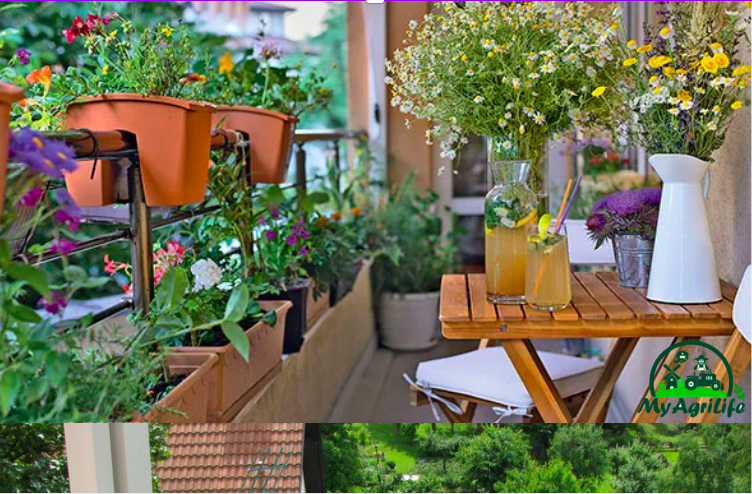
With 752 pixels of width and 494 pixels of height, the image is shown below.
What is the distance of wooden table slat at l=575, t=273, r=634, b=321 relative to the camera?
154 cm

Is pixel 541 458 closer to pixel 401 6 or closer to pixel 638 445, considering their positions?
pixel 638 445

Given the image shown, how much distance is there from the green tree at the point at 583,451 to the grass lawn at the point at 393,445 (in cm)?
24

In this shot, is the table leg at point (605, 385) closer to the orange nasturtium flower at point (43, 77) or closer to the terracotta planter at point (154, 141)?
the terracotta planter at point (154, 141)

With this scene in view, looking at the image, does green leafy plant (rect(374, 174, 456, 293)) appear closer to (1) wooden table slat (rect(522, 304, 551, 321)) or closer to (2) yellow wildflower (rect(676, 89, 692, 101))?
(1) wooden table slat (rect(522, 304, 551, 321))

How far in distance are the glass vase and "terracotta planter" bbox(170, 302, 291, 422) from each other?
1.67 ft

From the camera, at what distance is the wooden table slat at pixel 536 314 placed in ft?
5.07

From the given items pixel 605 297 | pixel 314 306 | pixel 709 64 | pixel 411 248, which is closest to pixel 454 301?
pixel 605 297

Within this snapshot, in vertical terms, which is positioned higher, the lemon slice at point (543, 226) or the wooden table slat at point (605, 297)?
the lemon slice at point (543, 226)

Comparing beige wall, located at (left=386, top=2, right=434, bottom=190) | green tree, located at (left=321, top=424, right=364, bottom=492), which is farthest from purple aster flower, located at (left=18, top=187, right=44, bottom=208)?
beige wall, located at (left=386, top=2, right=434, bottom=190)

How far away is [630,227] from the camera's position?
1.70 meters

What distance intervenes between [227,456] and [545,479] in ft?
1.80

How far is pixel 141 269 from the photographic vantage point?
1.55 meters

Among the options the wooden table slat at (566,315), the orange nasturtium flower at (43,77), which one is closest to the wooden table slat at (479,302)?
the wooden table slat at (566,315)

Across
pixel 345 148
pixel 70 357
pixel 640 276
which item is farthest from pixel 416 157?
pixel 70 357
